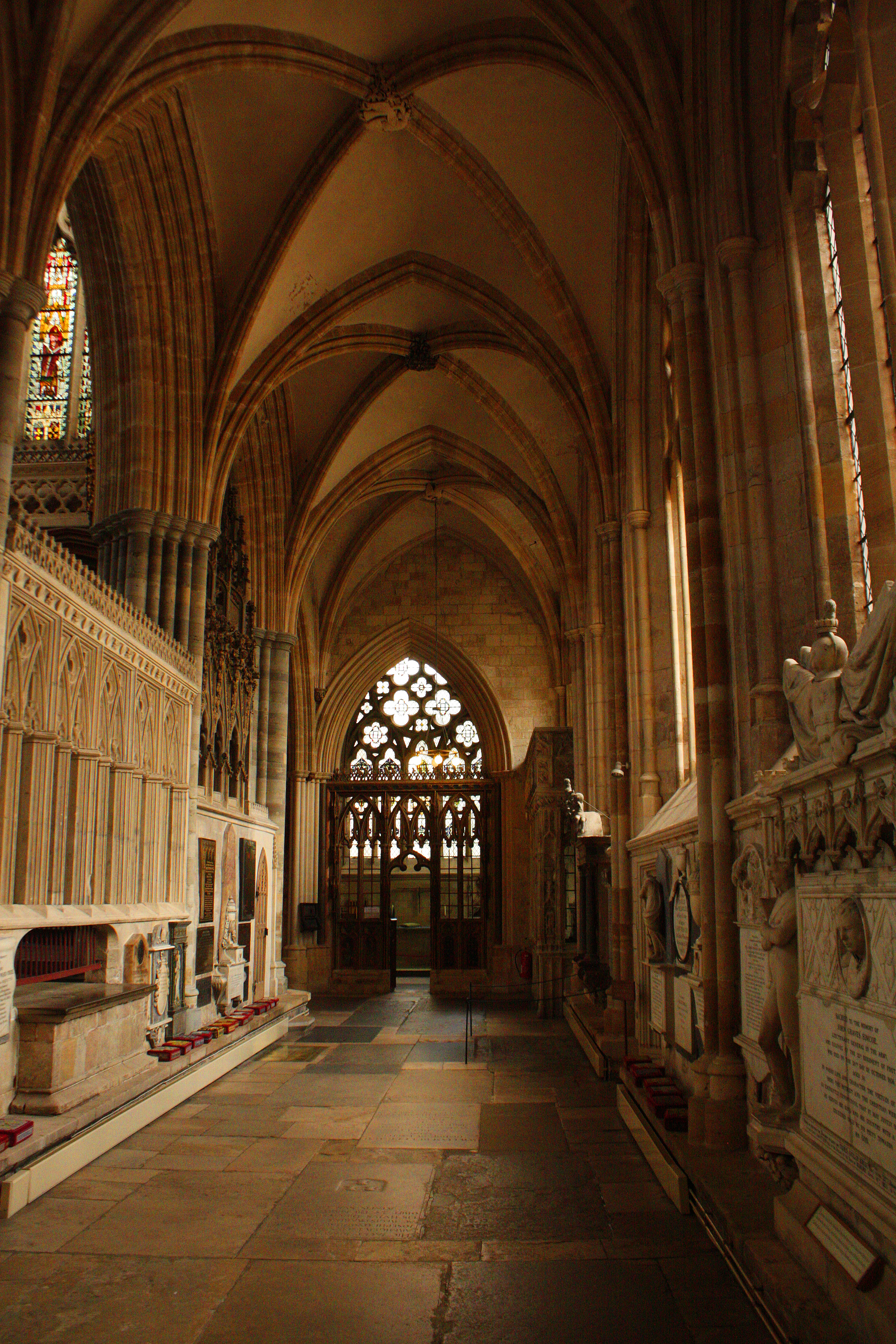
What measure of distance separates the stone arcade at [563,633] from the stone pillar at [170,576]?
5 cm

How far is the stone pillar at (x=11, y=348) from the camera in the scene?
735 cm

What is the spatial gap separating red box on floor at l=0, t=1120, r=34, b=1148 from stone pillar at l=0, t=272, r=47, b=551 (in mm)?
4004

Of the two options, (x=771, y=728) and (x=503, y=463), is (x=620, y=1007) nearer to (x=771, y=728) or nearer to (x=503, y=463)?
(x=771, y=728)

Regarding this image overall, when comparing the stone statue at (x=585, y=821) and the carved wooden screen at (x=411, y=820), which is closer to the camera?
the stone statue at (x=585, y=821)

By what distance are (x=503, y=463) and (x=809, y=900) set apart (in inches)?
574

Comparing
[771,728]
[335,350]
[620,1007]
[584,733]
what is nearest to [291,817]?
[584,733]

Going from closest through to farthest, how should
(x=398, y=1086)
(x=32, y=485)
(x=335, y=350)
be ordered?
(x=398, y=1086) → (x=32, y=485) → (x=335, y=350)

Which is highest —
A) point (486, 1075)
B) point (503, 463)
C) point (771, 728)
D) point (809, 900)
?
point (503, 463)

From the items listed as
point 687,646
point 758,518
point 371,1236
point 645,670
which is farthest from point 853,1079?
point 645,670

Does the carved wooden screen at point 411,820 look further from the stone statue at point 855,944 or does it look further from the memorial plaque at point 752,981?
the stone statue at point 855,944

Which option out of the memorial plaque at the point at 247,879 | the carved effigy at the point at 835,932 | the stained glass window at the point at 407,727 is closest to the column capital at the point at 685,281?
the carved effigy at the point at 835,932

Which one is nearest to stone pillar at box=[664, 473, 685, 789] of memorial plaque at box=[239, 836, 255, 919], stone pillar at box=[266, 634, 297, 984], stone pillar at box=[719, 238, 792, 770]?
stone pillar at box=[719, 238, 792, 770]

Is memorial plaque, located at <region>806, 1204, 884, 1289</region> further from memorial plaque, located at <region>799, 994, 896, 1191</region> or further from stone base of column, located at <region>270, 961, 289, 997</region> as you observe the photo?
stone base of column, located at <region>270, 961, 289, 997</region>

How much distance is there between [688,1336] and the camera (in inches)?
147
